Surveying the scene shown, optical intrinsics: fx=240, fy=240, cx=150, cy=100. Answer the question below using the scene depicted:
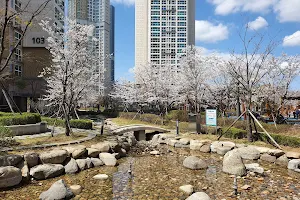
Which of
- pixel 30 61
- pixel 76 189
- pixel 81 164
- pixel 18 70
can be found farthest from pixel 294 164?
pixel 30 61

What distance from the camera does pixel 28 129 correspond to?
14547mm

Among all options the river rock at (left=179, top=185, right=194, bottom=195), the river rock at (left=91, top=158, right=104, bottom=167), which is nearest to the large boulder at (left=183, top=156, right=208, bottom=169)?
the river rock at (left=179, top=185, right=194, bottom=195)

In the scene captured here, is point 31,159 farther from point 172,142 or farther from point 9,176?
point 172,142

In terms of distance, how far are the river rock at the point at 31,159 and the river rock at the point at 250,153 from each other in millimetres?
9947

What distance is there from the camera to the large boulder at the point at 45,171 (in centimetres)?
923

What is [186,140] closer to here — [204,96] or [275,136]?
[275,136]

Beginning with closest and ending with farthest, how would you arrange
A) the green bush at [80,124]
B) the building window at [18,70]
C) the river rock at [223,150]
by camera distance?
the river rock at [223,150] → the green bush at [80,124] → the building window at [18,70]

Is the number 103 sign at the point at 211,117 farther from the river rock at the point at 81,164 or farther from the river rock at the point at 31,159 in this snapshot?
the river rock at the point at 31,159

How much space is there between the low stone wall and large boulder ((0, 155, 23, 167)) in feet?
16.3

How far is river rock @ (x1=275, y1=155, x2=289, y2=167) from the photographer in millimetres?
11086

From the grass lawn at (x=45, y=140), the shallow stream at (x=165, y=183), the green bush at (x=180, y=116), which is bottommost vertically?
the shallow stream at (x=165, y=183)

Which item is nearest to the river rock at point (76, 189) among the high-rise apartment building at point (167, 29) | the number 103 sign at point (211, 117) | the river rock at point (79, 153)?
the river rock at point (79, 153)

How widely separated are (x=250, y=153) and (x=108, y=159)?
7.28 meters

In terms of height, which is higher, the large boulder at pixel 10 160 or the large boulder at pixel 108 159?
the large boulder at pixel 10 160
